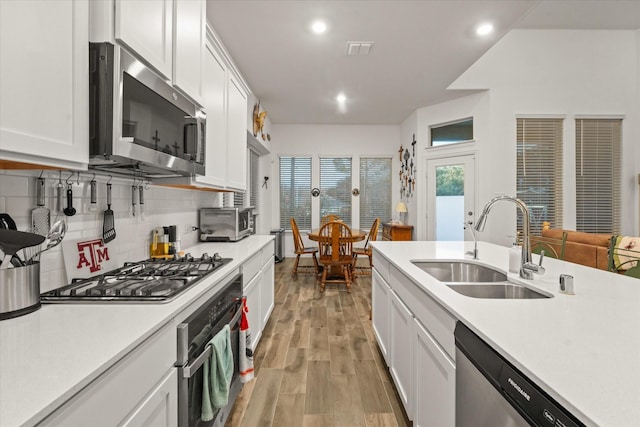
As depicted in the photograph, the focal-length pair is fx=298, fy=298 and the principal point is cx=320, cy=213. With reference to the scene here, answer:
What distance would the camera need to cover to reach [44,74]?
842 millimetres

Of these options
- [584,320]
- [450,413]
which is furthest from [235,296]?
[584,320]

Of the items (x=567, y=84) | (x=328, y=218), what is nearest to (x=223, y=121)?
(x=328, y=218)

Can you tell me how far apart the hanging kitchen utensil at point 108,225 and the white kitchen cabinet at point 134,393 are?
0.78 meters

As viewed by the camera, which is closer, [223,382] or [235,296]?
[223,382]

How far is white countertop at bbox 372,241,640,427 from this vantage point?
53cm

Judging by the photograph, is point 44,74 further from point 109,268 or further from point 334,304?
point 334,304

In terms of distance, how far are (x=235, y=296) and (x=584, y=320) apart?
4.95ft

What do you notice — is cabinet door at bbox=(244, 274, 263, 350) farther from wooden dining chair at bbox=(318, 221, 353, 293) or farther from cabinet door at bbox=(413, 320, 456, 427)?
wooden dining chair at bbox=(318, 221, 353, 293)

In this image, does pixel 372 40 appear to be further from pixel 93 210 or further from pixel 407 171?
pixel 407 171

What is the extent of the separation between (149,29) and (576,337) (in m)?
1.85

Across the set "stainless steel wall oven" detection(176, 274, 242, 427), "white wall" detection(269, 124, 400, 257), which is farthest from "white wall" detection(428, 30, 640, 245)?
"stainless steel wall oven" detection(176, 274, 242, 427)

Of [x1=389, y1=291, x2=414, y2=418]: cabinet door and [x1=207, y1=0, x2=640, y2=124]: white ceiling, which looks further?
[x1=207, y1=0, x2=640, y2=124]: white ceiling

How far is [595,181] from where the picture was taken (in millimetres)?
5168

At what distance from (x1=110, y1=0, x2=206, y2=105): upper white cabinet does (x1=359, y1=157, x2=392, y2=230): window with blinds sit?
5.06m
